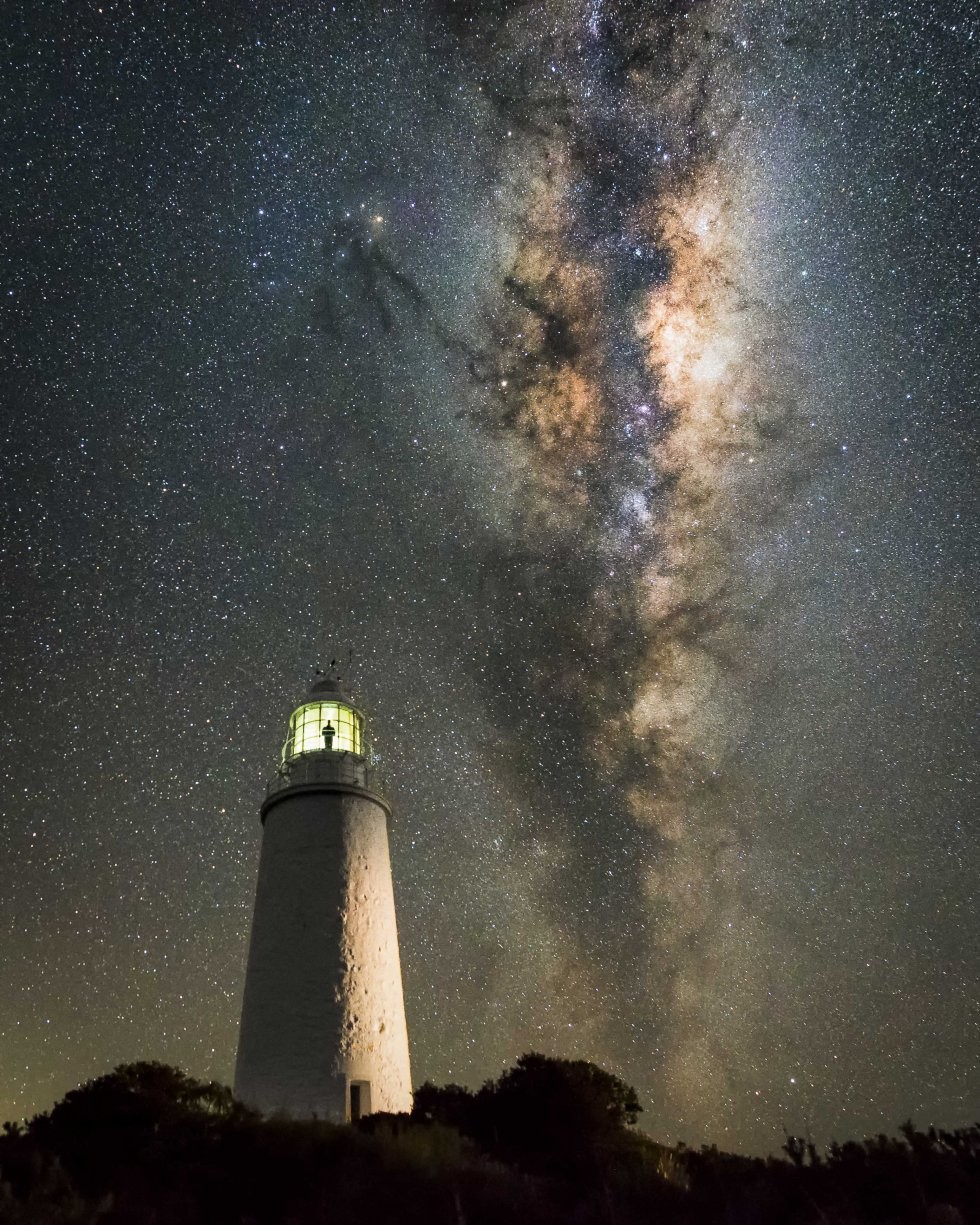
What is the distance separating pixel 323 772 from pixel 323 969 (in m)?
4.41

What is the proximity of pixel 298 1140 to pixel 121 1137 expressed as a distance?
8.56 feet

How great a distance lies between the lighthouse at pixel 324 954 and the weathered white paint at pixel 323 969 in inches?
0.9

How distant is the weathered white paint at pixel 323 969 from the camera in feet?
56.0

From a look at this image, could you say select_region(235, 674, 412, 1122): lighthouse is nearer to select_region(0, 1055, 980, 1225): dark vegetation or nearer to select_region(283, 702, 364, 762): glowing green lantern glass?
select_region(283, 702, 364, 762): glowing green lantern glass

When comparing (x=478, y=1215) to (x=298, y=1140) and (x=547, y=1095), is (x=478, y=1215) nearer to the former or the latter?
(x=298, y=1140)

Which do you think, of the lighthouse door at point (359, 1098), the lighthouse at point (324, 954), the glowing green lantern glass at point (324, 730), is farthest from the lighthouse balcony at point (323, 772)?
the lighthouse door at point (359, 1098)

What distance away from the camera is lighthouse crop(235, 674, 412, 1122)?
17047 mm

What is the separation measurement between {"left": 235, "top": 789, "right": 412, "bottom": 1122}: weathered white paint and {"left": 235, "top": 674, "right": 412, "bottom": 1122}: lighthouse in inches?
0.9

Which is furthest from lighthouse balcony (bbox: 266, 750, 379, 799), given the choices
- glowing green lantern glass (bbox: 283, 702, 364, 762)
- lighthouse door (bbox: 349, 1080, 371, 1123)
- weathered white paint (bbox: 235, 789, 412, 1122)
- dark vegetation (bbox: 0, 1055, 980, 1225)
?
dark vegetation (bbox: 0, 1055, 980, 1225)

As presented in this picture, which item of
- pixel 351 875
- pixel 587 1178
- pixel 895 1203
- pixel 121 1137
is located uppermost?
pixel 351 875

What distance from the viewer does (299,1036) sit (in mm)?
17234

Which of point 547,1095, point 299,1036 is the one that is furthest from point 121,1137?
point 547,1095

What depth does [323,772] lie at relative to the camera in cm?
2031

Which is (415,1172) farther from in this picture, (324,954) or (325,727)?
(325,727)
